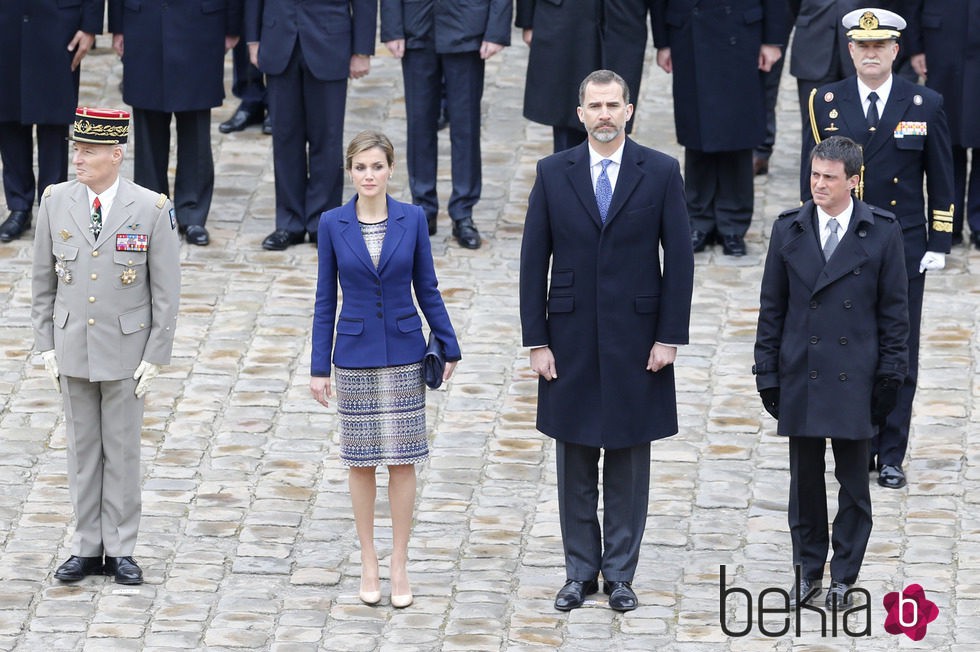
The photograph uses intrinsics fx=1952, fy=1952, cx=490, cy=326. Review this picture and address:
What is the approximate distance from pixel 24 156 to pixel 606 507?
5.30 metres

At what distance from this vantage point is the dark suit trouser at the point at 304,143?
36.7 ft

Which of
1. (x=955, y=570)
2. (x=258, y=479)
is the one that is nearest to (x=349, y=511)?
(x=258, y=479)

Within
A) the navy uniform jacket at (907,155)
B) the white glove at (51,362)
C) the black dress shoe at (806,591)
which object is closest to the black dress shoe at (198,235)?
the white glove at (51,362)

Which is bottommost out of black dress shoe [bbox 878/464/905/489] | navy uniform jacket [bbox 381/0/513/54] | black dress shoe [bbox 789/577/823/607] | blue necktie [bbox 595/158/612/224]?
black dress shoe [bbox 789/577/823/607]

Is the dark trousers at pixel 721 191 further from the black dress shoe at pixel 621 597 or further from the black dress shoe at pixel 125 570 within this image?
the black dress shoe at pixel 125 570

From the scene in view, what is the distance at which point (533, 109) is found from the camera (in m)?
11.3

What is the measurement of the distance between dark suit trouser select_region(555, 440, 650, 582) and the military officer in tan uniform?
5.39ft

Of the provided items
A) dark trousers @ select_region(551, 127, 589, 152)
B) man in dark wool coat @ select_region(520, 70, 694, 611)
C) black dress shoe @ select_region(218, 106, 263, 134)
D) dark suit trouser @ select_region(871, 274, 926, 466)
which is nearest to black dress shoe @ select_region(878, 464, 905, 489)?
dark suit trouser @ select_region(871, 274, 926, 466)

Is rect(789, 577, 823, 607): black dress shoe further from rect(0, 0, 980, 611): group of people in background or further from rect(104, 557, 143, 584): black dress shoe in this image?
rect(104, 557, 143, 584): black dress shoe

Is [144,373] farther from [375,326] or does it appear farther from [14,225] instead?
[14,225]

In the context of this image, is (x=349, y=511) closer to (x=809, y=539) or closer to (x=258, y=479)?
(x=258, y=479)

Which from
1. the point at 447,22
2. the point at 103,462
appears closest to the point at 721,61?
the point at 447,22

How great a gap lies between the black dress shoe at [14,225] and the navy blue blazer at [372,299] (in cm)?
445

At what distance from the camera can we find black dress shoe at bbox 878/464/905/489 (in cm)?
855
